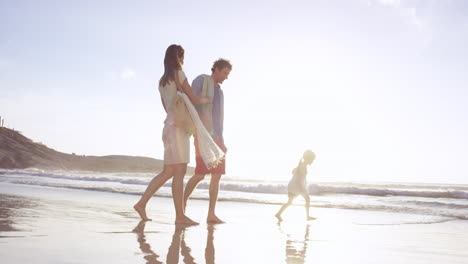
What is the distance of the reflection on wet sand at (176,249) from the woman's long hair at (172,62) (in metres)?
1.63

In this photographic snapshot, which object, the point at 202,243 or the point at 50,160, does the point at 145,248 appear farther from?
the point at 50,160

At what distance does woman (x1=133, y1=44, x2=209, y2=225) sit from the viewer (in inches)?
183

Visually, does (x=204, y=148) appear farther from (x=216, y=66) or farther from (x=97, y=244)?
(x=97, y=244)

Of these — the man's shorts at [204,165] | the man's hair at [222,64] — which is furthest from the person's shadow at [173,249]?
the man's hair at [222,64]

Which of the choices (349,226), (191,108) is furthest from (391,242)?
(191,108)

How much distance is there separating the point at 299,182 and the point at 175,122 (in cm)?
359

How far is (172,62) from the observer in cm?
468

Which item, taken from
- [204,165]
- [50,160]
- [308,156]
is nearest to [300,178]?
[308,156]

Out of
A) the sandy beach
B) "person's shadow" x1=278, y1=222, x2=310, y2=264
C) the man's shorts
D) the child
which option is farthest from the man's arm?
the child

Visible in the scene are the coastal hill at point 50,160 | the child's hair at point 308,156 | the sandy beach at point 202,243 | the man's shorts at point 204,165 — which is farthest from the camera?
the coastal hill at point 50,160

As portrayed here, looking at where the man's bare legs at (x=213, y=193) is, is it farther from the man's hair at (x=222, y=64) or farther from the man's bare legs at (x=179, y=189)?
the man's hair at (x=222, y=64)

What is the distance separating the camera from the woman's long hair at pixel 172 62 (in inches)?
184

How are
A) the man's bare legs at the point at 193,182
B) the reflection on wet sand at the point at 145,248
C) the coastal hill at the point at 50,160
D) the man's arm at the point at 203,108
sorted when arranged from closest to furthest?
1. the reflection on wet sand at the point at 145,248
2. the man's arm at the point at 203,108
3. the man's bare legs at the point at 193,182
4. the coastal hill at the point at 50,160

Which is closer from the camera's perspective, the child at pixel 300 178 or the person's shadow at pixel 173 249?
the person's shadow at pixel 173 249
